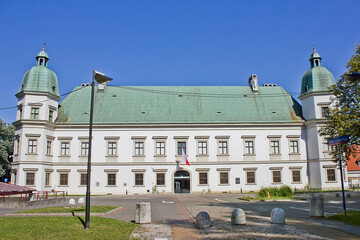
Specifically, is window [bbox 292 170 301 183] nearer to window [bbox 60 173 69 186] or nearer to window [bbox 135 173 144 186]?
window [bbox 135 173 144 186]

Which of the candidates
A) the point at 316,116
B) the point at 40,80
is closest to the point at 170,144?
the point at 40,80

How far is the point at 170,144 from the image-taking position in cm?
4222

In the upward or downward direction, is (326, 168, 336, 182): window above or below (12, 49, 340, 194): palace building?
below

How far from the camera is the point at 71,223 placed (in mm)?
13234

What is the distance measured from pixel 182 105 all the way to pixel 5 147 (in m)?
28.5

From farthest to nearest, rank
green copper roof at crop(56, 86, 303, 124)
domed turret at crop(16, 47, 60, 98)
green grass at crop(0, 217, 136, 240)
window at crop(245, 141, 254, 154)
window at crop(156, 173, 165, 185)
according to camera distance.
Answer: green copper roof at crop(56, 86, 303, 124), window at crop(245, 141, 254, 154), window at crop(156, 173, 165, 185), domed turret at crop(16, 47, 60, 98), green grass at crop(0, 217, 136, 240)

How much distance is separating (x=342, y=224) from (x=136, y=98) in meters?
36.9

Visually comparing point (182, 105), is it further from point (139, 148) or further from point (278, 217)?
point (278, 217)

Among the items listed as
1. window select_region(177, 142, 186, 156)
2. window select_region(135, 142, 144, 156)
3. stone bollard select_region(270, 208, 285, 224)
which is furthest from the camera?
window select_region(177, 142, 186, 156)

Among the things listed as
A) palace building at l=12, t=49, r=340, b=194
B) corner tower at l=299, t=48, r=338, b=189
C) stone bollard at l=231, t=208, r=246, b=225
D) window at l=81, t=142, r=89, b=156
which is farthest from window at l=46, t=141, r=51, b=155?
corner tower at l=299, t=48, r=338, b=189

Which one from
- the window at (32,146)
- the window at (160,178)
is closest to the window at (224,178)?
the window at (160,178)

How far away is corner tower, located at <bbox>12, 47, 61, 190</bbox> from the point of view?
38.2m

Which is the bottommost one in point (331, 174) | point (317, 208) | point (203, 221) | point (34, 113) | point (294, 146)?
point (203, 221)

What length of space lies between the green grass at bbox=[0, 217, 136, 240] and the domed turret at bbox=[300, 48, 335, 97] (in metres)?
37.4
